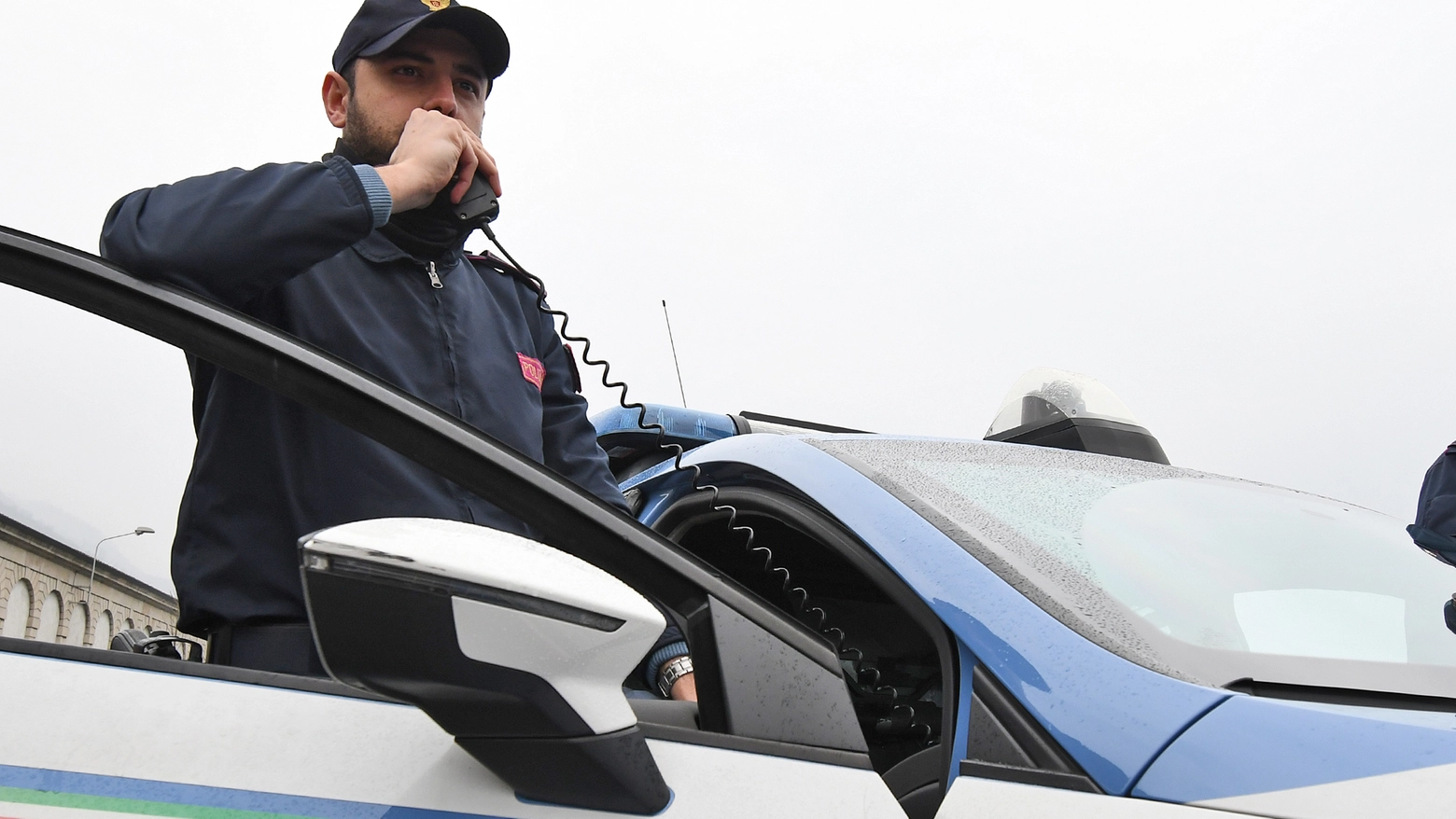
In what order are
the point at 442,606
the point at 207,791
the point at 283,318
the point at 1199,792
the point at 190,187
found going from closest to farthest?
the point at 442,606 < the point at 207,791 < the point at 1199,792 < the point at 190,187 < the point at 283,318

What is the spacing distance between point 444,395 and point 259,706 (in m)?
0.77

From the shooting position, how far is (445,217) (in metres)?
1.66

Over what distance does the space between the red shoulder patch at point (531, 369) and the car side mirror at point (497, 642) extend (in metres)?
1.02

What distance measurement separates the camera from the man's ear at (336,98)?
1863 millimetres

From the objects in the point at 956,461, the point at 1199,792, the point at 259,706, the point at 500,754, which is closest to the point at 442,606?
the point at 500,754

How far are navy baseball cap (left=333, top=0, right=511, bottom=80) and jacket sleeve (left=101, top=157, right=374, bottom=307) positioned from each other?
1.73 ft

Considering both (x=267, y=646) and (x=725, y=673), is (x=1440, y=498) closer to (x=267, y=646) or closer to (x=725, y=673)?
(x=725, y=673)

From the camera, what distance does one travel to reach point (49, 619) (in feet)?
3.04

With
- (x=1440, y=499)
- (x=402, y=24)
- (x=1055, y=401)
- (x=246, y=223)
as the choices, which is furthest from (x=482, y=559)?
(x=1440, y=499)

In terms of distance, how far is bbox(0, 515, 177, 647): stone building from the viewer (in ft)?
2.99

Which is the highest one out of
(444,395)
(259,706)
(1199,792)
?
(444,395)

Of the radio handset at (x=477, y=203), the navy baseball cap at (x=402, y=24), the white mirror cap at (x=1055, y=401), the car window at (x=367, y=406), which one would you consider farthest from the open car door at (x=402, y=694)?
the white mirror cap at (x=1055, y=401)

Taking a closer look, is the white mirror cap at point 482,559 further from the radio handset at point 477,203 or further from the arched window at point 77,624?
the radio handset at point 477,203

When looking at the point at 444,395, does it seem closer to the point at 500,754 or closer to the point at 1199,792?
the point at 500,754
